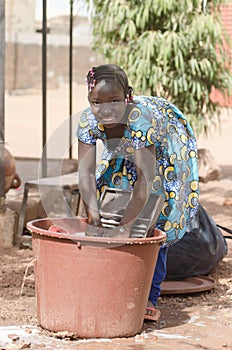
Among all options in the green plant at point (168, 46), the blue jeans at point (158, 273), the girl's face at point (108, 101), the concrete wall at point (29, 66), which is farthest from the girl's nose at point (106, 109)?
the concrete wall at point (29, 66)

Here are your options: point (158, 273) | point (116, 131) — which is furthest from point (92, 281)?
point (116, 131)

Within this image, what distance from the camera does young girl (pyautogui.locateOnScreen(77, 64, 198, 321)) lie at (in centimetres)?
370

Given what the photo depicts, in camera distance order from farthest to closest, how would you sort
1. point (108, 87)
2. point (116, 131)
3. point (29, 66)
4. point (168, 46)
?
point (29, 66)
point (168, 46)
point (116, 131)
point (108, 87)

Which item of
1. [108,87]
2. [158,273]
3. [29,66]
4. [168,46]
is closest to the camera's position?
[108,87]

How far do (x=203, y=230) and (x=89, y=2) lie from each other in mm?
4827

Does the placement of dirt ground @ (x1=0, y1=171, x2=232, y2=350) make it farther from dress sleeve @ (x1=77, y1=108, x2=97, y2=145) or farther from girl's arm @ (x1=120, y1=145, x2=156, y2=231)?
dress sleeve @ (x1=77, y1=108, x2=97, y2=145)

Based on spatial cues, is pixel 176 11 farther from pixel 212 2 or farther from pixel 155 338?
pixel 155 338

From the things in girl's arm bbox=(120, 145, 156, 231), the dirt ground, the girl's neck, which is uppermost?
the girl's neck

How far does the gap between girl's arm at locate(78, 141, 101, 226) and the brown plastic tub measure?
0.53ft

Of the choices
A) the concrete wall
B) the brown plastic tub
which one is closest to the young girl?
the brown plastic tub

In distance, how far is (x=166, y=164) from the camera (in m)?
4.09

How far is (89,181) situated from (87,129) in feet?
0.84

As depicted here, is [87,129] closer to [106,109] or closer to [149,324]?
[106,109]

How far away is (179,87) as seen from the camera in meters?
9.41
